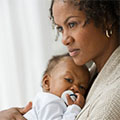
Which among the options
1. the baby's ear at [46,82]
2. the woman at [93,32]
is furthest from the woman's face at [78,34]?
the baby's ear at [46,82]

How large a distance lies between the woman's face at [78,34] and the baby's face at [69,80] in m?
0.18

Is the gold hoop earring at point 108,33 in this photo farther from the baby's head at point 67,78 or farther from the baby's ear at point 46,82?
the baby's ear at point 46,82

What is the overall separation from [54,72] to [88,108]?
0.46 meters

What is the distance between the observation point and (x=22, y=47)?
2473 mm

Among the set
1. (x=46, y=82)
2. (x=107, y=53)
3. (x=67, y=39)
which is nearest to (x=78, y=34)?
(x=67, y=39)

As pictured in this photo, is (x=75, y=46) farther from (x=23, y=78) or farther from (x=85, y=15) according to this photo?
(x=23, y=78)

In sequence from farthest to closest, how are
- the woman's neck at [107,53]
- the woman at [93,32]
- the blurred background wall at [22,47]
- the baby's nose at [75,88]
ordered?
1. the blurred background wall at [22,47]
2. the baby's nose at [75,88]
3. the woman's neck at [107,53]
4. the woman at [93,32]

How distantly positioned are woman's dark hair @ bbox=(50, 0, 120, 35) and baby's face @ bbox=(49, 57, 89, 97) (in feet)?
1.05

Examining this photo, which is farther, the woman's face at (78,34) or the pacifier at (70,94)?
the pacifier at (70,94)

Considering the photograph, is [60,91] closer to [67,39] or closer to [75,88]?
[75,88]

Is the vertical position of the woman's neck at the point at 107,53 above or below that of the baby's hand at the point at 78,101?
above

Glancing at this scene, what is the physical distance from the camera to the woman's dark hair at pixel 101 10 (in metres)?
1.27

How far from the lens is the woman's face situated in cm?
131

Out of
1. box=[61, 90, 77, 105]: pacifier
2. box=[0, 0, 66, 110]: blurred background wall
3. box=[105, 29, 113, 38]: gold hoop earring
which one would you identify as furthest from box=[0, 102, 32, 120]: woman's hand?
box=[0, 0, 66, 110]: blurred background wall
